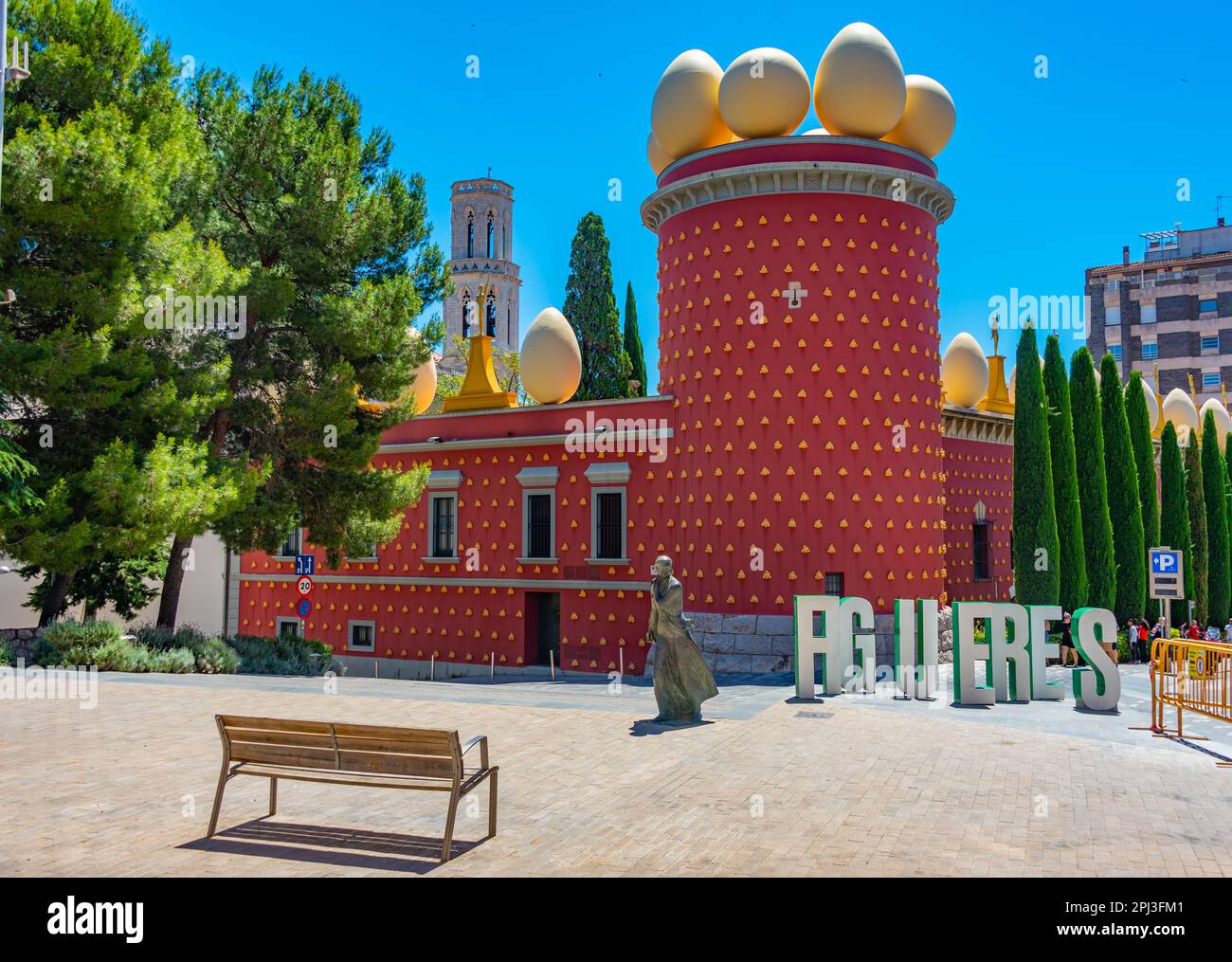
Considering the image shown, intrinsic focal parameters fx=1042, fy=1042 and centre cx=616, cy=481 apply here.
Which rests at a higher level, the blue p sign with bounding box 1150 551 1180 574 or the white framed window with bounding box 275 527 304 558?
the white framed window with bounding box 275 527 304 558

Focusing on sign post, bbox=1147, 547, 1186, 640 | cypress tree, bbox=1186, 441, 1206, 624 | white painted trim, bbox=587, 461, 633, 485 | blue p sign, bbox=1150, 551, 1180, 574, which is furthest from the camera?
cypress tree, bbox=1186, 441, 1206, 624

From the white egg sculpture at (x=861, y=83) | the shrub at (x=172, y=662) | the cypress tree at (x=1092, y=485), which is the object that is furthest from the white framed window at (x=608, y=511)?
the cypress tree at (x=1092, y=485)

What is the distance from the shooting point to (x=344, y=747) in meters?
8.55

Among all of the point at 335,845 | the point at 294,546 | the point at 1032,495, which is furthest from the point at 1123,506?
the point at 335,845

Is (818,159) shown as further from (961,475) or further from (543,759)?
(543,759)

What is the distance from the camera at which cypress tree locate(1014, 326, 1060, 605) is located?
28.5 m

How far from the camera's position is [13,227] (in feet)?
64.2

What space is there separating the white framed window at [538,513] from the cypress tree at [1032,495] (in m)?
12.9

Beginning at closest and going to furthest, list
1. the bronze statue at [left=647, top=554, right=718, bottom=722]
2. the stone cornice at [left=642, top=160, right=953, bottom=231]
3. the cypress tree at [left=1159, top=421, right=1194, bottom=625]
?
the bronze statue at [left=647, top=554, right=718, bottom=722] < the stone cornice at [left=642, top=160, right=953, bottom=231] < the cypress tree at [left=1159, top=421, right=1194, bottom=625]

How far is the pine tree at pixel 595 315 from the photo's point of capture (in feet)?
152

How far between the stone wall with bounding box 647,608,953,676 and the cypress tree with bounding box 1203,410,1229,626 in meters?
21.5

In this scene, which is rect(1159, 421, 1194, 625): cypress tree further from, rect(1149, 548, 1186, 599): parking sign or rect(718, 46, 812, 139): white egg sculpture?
rect(718, 46, 812, 139): white egg sculpture

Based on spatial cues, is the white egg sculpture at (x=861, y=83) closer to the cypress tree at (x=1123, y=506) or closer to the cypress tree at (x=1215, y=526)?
the cypress tree at (x=1123, y=506)

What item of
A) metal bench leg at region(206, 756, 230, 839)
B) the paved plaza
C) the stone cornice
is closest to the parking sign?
the paved plaza
